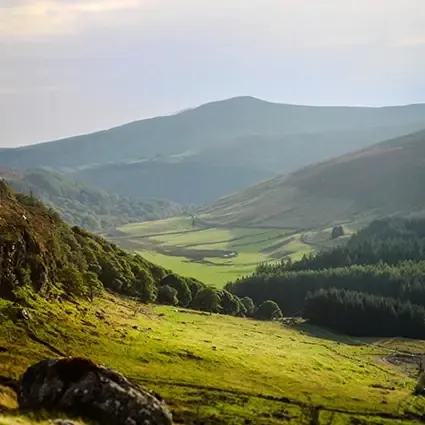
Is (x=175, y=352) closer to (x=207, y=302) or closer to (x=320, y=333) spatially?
(x=207, y=302)

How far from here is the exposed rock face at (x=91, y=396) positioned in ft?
110

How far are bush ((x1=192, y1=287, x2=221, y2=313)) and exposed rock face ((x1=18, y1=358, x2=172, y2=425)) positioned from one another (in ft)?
396

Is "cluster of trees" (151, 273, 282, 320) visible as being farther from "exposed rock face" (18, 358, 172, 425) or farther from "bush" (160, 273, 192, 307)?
"exposed rock face" (18, 358, 172, 425)

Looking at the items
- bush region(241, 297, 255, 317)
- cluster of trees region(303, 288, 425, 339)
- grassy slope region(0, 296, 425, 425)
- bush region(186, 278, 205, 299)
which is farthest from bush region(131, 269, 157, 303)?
cluster of trees region(303, 288, 425, 339)

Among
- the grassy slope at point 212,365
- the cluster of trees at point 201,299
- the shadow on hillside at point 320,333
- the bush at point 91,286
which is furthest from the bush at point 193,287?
the bush at point 91,286

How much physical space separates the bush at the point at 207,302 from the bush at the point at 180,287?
1954 mm

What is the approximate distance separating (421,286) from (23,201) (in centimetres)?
11973

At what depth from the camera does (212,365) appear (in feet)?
267

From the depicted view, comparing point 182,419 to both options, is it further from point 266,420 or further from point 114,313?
point 114,313

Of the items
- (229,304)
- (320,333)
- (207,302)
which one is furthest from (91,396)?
(229,304)

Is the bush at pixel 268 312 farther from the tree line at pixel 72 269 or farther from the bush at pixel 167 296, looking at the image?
the bush at pixel 167 296

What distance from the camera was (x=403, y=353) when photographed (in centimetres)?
13425

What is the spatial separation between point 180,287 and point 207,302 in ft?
24.6

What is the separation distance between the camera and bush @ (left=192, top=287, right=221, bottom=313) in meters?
156
